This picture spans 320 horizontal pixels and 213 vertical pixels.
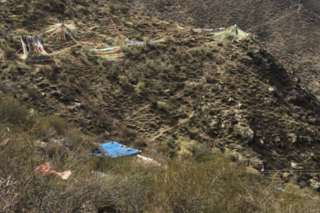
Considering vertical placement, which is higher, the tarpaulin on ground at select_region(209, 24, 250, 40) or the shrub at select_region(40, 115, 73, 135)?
the tarpaulin on ground at select_region(209, 24, 250, 40)

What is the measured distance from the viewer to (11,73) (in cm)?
1268

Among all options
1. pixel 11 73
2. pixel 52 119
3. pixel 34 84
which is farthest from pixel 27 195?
pixel 11 73

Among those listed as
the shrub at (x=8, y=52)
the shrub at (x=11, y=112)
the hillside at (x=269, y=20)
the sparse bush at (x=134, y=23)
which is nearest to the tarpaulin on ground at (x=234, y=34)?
the sparse bush at (x=134, y=23)

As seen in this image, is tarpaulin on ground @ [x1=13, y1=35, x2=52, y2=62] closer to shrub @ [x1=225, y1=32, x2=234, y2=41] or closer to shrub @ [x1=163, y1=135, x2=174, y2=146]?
shrub @ [x1=163, y1=135, x2=174, y2=146]

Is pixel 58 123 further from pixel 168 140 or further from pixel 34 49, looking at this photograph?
pixel 34 49

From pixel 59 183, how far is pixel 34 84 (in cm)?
1085

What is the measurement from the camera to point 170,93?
15.3 meters

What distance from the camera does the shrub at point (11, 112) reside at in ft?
29.6

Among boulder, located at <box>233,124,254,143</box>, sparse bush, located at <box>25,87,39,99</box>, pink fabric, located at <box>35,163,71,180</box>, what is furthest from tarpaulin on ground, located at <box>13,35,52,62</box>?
pink fabric, located at <box>35,163,71,180</box>

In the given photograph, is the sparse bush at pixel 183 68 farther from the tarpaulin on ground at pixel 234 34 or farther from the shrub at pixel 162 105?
the tarpaulin on ground at pixel 234 34

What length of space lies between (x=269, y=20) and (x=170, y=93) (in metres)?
26.2

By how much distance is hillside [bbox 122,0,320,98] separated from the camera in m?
28.2

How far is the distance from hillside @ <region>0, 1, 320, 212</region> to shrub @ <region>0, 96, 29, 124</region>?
174 centimetres

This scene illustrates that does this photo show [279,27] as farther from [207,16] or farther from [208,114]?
[208,114]
